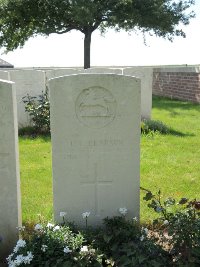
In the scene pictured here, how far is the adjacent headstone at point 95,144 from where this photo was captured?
148 inches

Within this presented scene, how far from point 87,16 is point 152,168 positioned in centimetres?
1434

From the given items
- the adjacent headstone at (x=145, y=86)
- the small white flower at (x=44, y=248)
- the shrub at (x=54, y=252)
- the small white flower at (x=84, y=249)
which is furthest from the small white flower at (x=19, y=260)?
the adjacent headstone at (x=145, y=86)

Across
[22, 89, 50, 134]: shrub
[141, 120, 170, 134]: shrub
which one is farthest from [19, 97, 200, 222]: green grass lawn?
[22, 89, 50, 134]: shrub

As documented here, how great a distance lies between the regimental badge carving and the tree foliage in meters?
16.4

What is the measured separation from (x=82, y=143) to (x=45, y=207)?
135 centimetres

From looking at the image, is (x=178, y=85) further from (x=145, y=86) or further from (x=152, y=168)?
(x=152, y=168)

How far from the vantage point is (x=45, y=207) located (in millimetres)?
4840

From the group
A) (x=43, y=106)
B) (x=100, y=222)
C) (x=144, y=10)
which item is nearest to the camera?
(x=100, y=222)

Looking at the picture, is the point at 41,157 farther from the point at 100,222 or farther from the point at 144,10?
the point at 144,10

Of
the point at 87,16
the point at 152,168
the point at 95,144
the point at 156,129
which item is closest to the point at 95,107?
the point at 95,144

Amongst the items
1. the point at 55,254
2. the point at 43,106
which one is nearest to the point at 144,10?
the point at 43,106

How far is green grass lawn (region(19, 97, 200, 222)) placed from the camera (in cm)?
505

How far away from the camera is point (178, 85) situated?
57.2 feet

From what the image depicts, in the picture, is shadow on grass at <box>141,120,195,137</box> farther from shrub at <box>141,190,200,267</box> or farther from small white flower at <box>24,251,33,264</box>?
small white flower at <box>24,251,33,264</box>
